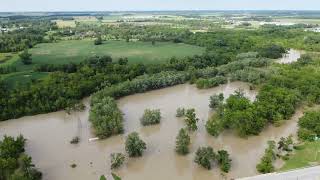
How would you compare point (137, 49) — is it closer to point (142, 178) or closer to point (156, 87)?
point (156, 87)

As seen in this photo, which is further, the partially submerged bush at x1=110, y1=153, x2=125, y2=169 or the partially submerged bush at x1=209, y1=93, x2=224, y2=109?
the partially submerged bush at x1=209, y1=93, x2=224, y2=109

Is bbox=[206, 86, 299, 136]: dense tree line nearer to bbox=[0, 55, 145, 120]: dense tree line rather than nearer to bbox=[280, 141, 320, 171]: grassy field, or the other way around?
bbox=[280, 141, 320, 171]: grassy field

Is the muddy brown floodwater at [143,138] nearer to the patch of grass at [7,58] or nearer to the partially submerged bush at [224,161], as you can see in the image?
the partially submerged bush at [224,161]

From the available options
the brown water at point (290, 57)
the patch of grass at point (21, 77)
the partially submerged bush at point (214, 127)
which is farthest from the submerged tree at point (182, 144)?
the brown water at point (290, 57)

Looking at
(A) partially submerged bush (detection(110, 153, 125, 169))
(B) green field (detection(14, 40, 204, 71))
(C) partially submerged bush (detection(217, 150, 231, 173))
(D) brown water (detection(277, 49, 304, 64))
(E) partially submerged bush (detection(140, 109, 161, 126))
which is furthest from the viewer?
(D) brown water (detection(277, 49, 304, 64))

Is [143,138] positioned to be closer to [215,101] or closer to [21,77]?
[215,101]

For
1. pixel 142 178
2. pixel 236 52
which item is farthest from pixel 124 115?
pixel 236 52

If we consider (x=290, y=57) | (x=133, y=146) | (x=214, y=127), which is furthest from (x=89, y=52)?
(x=133, y=146)

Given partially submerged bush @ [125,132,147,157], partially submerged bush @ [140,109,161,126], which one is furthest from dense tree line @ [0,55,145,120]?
partially submerged bush @ [125,132,147,157]
